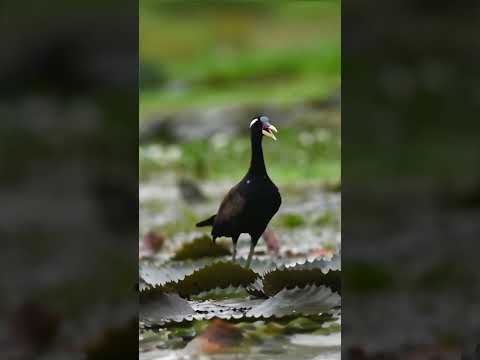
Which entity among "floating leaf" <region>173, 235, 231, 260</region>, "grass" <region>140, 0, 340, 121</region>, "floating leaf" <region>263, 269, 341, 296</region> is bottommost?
"floating leaf" <region>263, 269, 341, 296</region>

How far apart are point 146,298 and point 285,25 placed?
0.61m

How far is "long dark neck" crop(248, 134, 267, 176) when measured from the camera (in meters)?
1.59

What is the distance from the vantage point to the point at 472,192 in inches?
81.0

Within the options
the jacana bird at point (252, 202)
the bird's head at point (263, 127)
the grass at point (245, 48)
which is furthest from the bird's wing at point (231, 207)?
the grass at point (245, 48)

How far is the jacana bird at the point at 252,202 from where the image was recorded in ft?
5.22

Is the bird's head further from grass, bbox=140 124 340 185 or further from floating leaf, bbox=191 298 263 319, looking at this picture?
floating leaf, bbox=191 298 263 319

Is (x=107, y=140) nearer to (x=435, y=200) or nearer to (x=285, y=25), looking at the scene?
(x=285, y=25)

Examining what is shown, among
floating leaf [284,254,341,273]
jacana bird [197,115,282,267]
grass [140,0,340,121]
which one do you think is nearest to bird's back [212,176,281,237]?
jacana bird [197,115,282,267]

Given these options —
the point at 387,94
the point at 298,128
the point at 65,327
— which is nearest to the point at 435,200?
the point at 387,94

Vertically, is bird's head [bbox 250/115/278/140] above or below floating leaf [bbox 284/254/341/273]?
above

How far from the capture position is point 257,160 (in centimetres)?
159

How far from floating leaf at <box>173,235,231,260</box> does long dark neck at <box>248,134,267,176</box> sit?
0.16m

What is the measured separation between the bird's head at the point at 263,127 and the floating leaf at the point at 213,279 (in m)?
0.27

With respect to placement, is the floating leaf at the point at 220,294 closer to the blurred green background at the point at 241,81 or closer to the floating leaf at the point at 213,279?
the floating leaf at the point at 213,279
